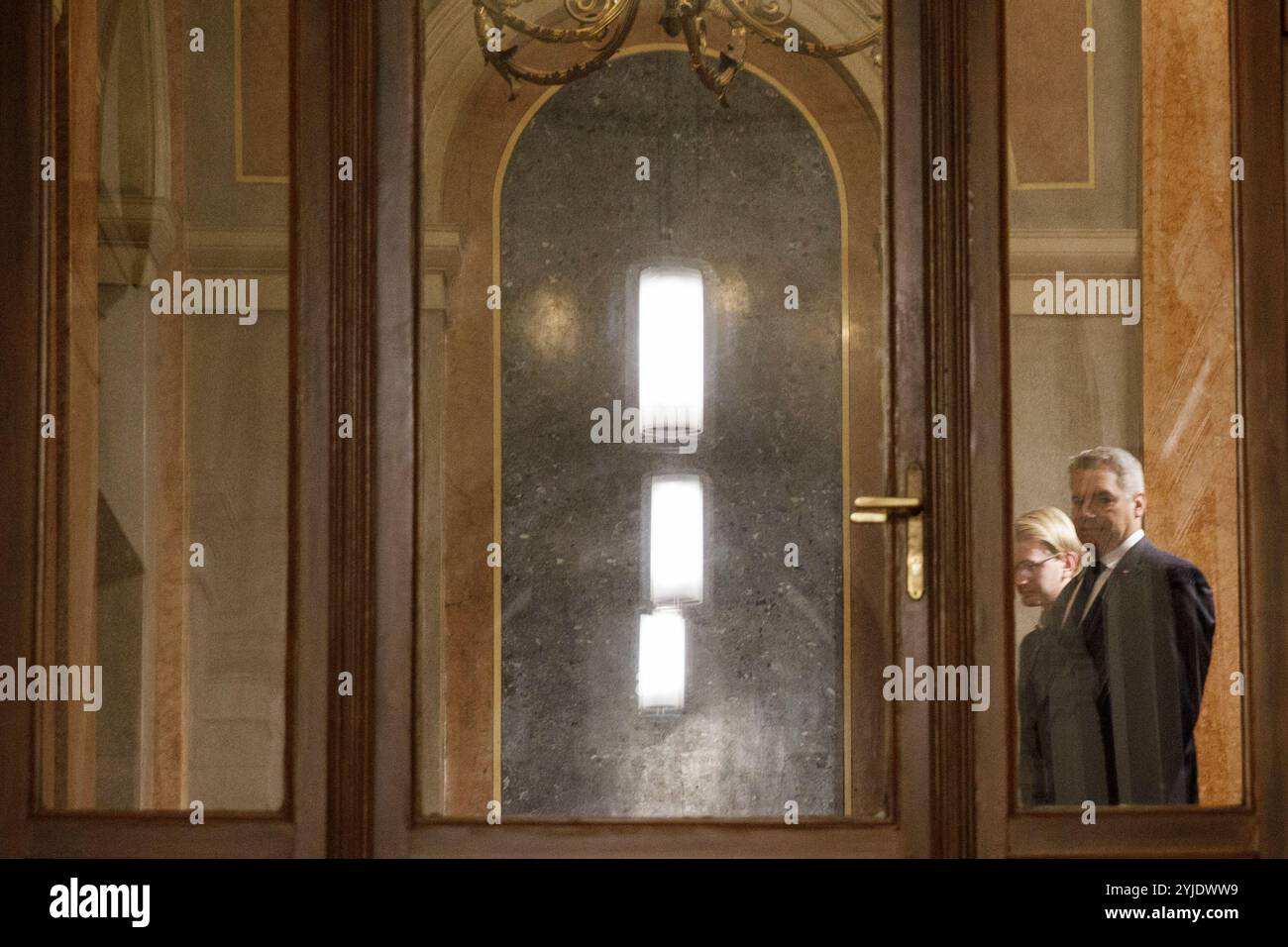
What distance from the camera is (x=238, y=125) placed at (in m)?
2.98

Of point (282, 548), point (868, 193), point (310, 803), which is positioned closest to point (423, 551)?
point (282, 548)

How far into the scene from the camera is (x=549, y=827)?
2859 mm

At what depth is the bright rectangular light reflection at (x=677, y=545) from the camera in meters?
2.90

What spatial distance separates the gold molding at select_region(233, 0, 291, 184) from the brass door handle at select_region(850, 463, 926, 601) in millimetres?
1173

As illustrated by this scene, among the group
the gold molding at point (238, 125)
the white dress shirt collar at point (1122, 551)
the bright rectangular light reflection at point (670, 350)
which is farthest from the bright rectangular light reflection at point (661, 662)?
the gold molding at point (238, 125)

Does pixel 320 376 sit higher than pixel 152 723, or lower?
higher

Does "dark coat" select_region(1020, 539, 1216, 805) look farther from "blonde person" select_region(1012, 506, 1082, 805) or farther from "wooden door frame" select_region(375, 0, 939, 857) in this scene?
"wooden door frame" select_region(375, 0, 939, 857)

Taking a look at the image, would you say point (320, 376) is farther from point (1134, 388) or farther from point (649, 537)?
point (1134, 388)

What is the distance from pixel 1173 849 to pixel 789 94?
1461mm

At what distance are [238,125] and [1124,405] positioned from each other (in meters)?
1.64

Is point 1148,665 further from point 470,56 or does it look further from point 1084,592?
point 470,56

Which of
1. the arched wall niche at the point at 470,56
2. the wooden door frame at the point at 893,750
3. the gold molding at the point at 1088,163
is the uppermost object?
the arched wall niche at the point at 470,56

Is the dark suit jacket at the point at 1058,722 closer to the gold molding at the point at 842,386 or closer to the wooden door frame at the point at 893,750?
the wooden door frame at the point at 893,750
